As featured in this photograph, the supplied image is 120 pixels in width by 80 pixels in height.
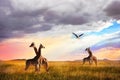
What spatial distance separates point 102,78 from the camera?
68.8ft

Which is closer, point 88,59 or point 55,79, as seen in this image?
point 55,79

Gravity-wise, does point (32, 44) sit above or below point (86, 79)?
above

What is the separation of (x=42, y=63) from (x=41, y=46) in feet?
5.06

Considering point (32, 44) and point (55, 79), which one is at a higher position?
point (32, 44)

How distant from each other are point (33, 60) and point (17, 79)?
5.94 m

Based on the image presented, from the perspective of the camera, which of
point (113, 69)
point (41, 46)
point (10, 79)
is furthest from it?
point (113, 69)

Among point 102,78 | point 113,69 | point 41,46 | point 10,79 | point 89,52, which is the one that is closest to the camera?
point 10,79

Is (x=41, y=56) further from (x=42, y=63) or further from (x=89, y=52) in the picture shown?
(x=89, y=52)

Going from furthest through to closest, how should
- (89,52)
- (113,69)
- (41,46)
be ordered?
(89,52), (113,69), (41,46)

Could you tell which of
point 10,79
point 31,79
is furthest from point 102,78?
point 10,79

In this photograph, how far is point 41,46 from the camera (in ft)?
82.0

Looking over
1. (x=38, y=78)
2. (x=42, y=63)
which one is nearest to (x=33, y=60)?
(x=42, y=63)

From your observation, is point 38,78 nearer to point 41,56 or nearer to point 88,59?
point 41,56

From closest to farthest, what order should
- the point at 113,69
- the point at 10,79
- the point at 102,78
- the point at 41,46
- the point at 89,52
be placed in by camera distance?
the point at 10,79, the point at 102,78, the point at 41,46, the point at 113,69, the point at 89,52
